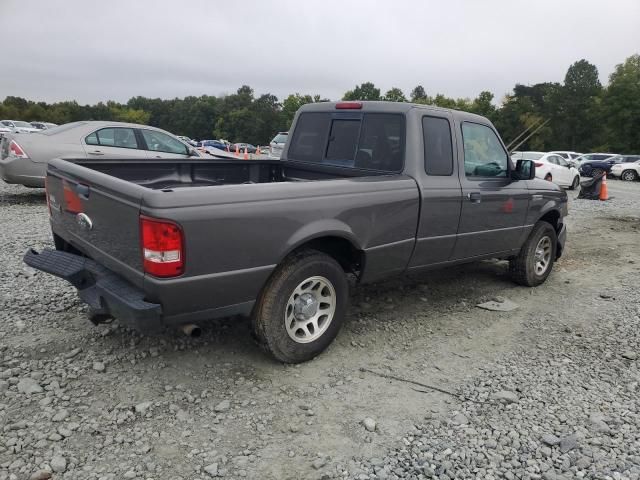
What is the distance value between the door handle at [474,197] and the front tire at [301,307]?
160cm

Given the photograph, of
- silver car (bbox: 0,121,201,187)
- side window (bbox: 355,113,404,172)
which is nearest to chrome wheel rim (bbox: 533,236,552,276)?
side window (bbox: 355,113,404,172)

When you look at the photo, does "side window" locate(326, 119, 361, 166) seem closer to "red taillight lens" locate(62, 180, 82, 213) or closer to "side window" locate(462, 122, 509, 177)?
"side window" locate(462, 122, 509, 177)

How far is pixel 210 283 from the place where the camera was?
296 cm

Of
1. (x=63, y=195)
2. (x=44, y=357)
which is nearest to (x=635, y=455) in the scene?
(x=44, y=357)

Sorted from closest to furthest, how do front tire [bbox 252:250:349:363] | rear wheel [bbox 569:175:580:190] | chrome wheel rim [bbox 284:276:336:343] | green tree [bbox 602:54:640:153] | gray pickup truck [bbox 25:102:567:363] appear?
1. gray pickup truck [bbox 25:102:567:363]
2. front tire [bbox 252:250:349:363]
3. chrome wheel rim [bbox 284:276:336:343]
4. rear wheel [bbox 569:175:580:190]
5. green tree [bbox 602:54:640:153]

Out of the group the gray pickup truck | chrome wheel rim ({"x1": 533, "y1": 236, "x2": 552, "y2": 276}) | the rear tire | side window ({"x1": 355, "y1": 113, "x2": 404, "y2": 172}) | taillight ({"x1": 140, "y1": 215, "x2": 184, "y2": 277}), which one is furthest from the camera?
chrome wheel rim ({"x1": 533, "y1": 236, "x2": 552, "y2": 276})

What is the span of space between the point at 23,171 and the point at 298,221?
7.38m

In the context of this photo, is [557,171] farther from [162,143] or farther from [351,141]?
[351,141]

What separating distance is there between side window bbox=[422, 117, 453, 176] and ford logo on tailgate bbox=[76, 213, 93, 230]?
2673mm

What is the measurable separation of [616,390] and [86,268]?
380 cm

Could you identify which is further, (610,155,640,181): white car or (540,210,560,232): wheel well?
(610,155,640,181): white car

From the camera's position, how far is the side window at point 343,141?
4.58 m

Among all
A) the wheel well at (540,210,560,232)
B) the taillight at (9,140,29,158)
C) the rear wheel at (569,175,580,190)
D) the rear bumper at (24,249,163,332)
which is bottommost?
the rear wheel at (569,175,580,190)

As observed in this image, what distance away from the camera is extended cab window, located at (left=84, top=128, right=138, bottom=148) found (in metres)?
8.92
